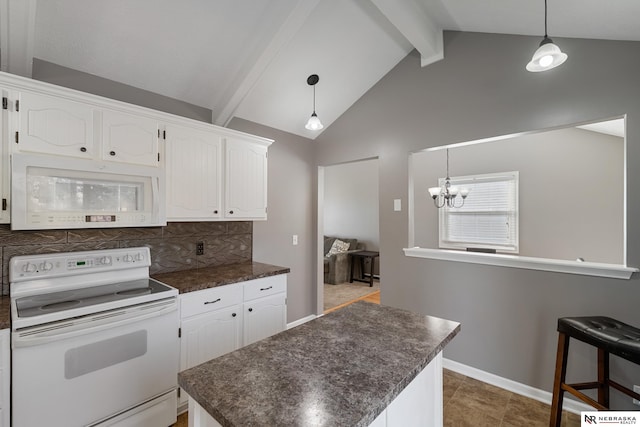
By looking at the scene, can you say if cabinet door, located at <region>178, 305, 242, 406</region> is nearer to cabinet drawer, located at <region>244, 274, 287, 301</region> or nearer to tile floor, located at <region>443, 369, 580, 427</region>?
cabinet drawer, located at <region>244, 274, 287, 301</region>

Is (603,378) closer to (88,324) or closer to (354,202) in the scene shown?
(88,324)

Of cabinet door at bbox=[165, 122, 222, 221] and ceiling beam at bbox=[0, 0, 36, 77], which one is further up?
ceiling beam at bbox=[0, 0, 36, 77]

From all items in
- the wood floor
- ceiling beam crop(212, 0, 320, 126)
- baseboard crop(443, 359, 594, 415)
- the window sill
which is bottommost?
the wood floor

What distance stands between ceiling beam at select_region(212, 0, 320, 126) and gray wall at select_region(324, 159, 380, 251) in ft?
12.2

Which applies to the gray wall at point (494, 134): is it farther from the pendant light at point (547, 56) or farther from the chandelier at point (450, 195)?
the chandelier at point (450, 195)

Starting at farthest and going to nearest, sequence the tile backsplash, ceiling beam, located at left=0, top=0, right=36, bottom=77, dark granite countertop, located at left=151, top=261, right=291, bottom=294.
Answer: dark granite countertop, located at left=151, top=261, right=291, bottom=294, the tile backsplash, ceiling beam, located at left=0, top=0, right=36, bottom=77

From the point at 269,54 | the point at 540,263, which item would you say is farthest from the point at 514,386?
the point at 269,54

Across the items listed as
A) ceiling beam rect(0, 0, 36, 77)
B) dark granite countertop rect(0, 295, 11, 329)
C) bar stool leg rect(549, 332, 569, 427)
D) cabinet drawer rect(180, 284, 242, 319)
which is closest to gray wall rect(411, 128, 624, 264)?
bar stool leg rect(549, 332, 569, 427)

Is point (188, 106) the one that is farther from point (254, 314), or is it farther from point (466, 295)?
point (466, 295)

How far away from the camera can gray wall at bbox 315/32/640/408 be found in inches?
73.3

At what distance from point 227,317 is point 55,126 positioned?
1.71m

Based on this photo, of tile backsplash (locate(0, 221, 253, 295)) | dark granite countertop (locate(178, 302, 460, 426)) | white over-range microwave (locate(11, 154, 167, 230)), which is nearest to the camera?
dark granite countertop (locate(178, 302, 460, 426))

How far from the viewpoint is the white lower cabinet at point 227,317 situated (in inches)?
79.8

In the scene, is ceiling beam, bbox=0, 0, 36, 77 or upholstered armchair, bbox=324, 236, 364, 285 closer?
ceiling beam, bbox=0, 0, 36, 77
